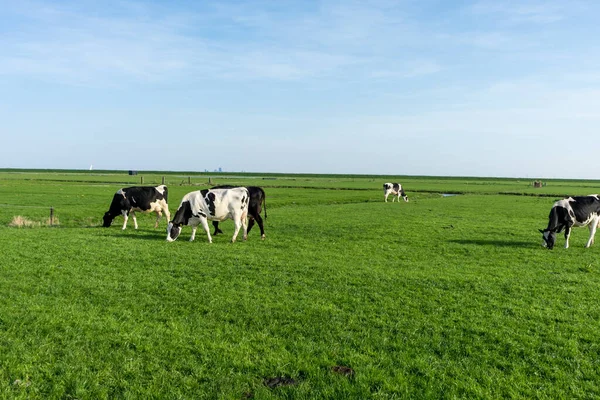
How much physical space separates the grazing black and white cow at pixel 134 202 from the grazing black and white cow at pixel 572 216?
18.1 meters

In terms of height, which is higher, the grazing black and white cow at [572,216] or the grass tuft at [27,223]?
the grazing black and white cow at [572,216]

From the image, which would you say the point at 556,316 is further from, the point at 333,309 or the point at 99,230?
the point at 99,230

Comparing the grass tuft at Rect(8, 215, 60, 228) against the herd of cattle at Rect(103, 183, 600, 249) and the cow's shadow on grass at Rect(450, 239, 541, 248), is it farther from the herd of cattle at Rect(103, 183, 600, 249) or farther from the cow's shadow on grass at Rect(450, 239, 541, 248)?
the cow's shadow on grass at Rect(450, 239, 541, 248)

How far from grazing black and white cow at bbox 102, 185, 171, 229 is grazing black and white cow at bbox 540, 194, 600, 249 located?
59.2 ft

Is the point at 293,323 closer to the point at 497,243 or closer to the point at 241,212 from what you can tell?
the point at 241,212

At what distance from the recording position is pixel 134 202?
22.4 meters

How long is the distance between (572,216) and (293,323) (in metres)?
14.7

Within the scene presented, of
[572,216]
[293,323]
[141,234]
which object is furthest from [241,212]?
[572,216]

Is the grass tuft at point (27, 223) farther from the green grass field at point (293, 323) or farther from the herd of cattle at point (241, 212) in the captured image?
the herd of cattle at point (241, 212)

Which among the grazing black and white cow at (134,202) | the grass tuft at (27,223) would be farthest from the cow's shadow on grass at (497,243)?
the grass tuft at (27,223)

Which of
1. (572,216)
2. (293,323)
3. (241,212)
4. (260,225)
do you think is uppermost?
(572,216)

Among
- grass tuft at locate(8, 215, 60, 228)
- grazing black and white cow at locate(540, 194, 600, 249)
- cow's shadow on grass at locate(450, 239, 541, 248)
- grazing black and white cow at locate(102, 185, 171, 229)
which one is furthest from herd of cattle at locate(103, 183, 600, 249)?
grass tuft at locate(8, 215, 60, 228)

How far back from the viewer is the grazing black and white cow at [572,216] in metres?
17.6

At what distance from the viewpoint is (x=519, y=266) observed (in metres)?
13.8
